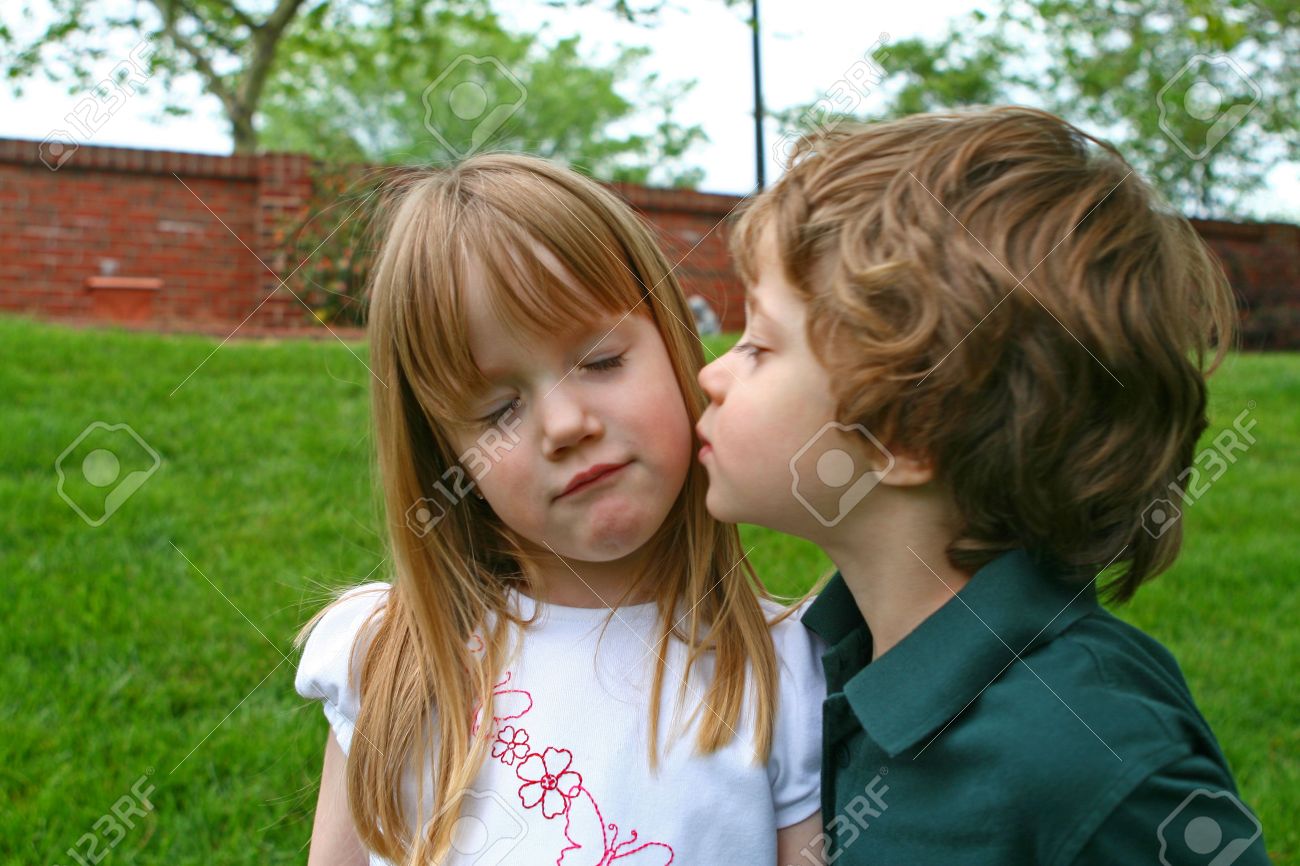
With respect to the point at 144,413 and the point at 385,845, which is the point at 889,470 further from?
the point at 144,413

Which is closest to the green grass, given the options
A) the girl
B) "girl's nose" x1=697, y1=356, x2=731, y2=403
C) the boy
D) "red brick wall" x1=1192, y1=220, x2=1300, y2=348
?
the girl

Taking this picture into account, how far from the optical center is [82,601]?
10.7ft

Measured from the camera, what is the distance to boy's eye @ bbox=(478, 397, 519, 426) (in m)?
1.71

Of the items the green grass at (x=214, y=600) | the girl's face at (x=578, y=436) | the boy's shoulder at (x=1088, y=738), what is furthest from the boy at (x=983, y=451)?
the green grass at (x=214, y=600)

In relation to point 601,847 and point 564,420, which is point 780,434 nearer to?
point 564,420

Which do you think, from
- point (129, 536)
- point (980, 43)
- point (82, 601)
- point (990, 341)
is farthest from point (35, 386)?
point (980, 43)

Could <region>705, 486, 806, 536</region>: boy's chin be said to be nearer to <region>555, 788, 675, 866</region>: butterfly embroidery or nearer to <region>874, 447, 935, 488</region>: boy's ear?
<region>874, 447, 935, 488</region>: boy's ear

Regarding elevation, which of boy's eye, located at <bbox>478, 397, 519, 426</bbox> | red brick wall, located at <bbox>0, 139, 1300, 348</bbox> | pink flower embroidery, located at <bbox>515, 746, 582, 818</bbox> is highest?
boy's eye, located at <bbox>478, 397, 519, 426</bbox>

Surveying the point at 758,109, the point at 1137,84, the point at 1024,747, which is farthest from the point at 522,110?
the point at 1024,747

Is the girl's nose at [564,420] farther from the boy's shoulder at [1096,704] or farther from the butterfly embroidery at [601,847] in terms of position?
the boy's shoulder at [1096,704]

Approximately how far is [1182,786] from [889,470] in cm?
50

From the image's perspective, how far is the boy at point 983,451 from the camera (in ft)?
4.42

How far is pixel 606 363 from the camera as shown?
1713mm

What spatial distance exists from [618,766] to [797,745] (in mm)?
270
